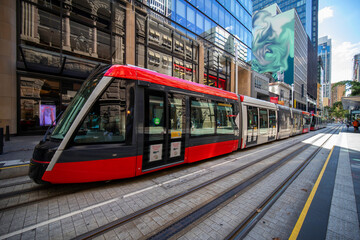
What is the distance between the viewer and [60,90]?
1171 centimetres

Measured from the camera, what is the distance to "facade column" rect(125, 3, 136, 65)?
1335 cm

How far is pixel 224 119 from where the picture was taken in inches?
259

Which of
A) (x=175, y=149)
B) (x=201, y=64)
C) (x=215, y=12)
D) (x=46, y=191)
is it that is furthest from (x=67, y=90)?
(x=215, y=12)

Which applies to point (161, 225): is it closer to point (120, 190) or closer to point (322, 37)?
point (120, 190)

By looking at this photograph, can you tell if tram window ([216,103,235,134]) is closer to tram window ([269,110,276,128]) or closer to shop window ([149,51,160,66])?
tram window ([269,110,276,128])

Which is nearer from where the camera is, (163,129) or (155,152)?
(155,152)

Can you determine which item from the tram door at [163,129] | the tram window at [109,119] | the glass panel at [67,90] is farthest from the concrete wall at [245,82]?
the tram window at [109,119]

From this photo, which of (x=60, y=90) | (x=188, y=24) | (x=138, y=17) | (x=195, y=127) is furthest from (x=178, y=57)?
(x=195, y=127)

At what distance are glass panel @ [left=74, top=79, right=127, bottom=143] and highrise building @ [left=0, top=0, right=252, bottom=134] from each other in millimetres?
9126

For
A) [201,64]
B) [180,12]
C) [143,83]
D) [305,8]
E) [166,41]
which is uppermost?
[305,8]

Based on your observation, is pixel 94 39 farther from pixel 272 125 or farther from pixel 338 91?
pixel 338 91

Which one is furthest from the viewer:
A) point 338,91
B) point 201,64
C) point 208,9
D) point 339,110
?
point 338,91

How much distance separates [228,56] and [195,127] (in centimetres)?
2113

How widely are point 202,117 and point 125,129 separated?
9.49 feet
